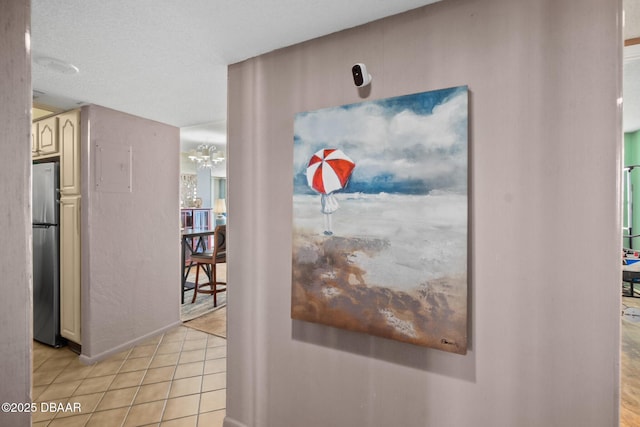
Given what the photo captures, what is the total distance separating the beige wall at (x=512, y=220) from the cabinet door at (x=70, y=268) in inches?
91.3

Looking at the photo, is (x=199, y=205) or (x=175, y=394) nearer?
(x=175, y=394)

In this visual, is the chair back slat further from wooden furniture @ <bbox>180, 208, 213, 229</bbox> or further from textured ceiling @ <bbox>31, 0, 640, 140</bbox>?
wooden furniture @ <bbox>180, 208, 213, 229</bbox>

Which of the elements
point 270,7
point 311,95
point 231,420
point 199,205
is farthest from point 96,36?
point 199,205

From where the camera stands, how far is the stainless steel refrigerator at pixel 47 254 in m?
2.96

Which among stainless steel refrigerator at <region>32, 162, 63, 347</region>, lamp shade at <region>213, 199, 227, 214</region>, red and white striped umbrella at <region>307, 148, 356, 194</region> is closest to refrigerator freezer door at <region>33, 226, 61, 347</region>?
stainless steel refrigerator at <region>32, 162, 63, 347</region>

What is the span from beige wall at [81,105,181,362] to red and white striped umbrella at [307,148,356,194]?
7.25 feet

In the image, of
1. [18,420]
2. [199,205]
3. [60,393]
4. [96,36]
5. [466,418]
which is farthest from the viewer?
[199,205]

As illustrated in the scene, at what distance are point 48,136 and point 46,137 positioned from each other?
0.14 feet

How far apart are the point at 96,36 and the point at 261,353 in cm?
190

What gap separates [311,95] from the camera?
1.68 m

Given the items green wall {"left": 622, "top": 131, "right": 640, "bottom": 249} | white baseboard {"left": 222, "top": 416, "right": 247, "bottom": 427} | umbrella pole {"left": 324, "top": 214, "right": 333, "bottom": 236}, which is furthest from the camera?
green wall {"left": 622, "top": 131, "right": 640, "bottom": 249}

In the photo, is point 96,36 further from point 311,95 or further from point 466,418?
point 466,418

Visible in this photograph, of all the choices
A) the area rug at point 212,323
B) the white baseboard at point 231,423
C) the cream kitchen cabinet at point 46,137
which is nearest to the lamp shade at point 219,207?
the area rug at point 212,323

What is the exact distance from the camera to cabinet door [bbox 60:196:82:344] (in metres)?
2.80
